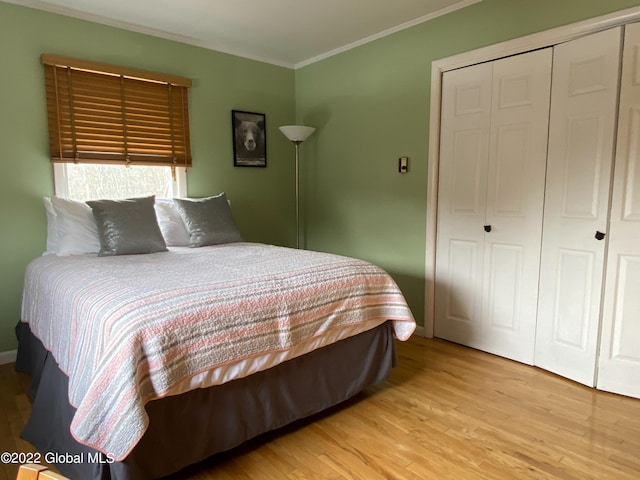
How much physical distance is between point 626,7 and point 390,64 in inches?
62.8

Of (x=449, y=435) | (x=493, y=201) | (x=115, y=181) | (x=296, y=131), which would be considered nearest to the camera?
(x=449, y=435)

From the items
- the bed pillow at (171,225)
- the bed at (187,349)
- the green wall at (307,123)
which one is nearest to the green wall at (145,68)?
the green wall at (307,123)

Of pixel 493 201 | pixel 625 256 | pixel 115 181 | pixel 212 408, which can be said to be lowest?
pixel 212 408

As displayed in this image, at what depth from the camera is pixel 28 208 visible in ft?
9.30

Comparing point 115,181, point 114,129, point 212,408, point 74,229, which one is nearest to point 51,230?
point 74,229

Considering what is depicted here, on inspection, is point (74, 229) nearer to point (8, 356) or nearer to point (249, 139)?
point (8, 356)

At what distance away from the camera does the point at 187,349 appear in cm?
154

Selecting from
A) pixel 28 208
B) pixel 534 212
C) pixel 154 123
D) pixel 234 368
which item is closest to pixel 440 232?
A: pixel 534 212

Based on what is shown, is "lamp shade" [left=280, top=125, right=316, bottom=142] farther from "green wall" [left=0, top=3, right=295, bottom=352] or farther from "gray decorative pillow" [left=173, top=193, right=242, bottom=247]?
"gray decorative pillow" [left=173, top=193, right=242, bottom=247]

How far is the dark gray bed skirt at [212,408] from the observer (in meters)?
1.54

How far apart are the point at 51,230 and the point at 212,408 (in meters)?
1.87

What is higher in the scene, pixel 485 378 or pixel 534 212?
pixel 534 212

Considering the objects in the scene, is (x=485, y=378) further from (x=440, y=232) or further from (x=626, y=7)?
(x=626, y=7)

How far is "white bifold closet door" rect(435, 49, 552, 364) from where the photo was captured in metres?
2.63
